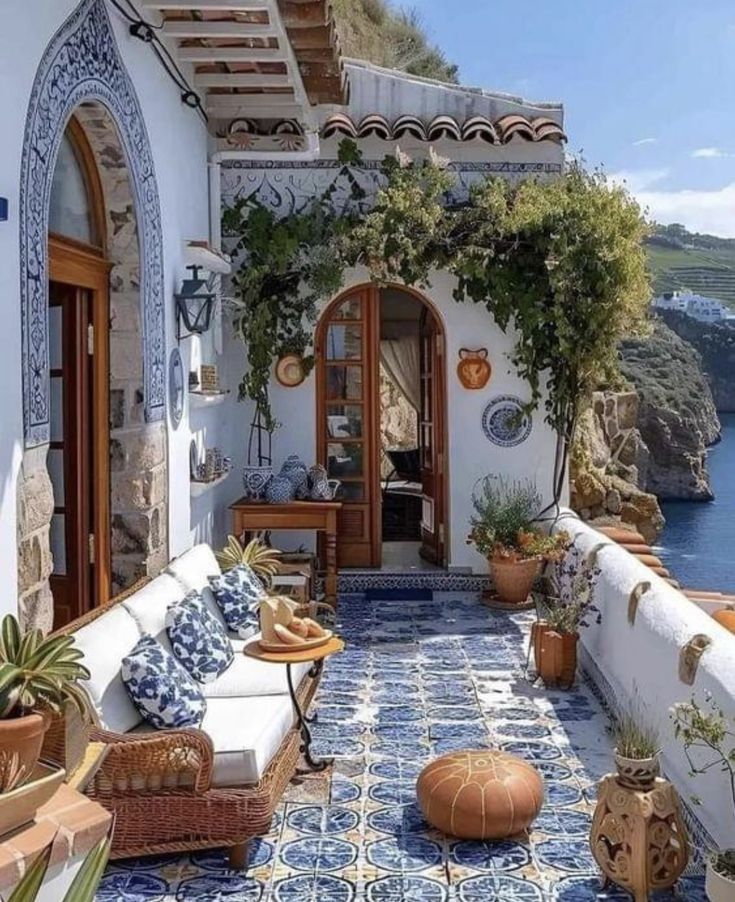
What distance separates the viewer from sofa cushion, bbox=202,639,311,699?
14.2 feet

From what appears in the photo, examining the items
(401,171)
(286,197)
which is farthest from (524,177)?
(286,197)

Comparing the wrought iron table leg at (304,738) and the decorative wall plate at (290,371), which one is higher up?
the decorative wall plate at (290,371)

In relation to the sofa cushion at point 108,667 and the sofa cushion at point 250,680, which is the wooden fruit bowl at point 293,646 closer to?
the sofa cushion at point 250,680

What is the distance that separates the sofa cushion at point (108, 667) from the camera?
3465 millimetres

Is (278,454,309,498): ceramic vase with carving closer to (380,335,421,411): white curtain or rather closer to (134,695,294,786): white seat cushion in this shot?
(380,335,421,411): white curtain

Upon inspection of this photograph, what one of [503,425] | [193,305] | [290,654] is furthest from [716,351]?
[290,654]

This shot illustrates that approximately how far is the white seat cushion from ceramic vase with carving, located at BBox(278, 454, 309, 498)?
3.44 m

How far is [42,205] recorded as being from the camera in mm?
3783

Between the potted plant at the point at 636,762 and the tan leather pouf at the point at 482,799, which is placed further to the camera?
the tan leather pouf at the point at 482,799

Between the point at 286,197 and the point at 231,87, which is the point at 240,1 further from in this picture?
the point at 286,197

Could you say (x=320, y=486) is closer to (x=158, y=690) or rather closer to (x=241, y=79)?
(x=241, y=79)

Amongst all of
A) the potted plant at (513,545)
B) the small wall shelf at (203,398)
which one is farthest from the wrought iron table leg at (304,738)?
the potted plant at (513,545)

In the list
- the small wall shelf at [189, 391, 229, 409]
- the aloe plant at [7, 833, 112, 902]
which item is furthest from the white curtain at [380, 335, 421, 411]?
the aloe plant at [7, 833, 112, 902]

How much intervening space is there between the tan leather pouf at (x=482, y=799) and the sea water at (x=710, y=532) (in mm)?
13244
